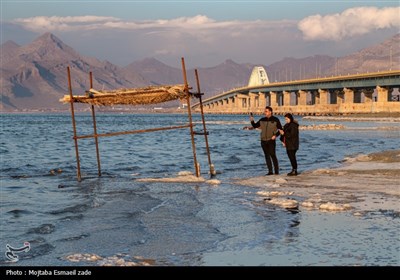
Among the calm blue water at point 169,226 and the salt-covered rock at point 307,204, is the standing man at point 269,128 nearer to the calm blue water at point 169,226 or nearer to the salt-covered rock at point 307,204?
the calm blue water at point 169,226

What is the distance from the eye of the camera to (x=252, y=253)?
8.60m

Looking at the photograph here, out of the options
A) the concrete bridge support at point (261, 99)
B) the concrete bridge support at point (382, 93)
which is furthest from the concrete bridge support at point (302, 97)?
the concrete bridge support at point (382, 93)

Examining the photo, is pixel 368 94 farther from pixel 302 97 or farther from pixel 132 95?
pixel 132 95

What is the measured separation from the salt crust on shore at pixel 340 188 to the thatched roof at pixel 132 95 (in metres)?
3.56

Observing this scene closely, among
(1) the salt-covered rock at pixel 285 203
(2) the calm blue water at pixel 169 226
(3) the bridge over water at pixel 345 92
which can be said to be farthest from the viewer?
(3) the bridge over water at pixel 345 92

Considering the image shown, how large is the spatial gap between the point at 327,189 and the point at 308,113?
451 ft

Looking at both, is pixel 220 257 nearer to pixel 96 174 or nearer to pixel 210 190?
pixel 210 190

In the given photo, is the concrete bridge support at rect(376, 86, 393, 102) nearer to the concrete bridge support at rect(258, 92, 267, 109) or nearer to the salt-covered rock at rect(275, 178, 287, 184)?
the concrete bridge support at rect(258, 92, 267, 109)

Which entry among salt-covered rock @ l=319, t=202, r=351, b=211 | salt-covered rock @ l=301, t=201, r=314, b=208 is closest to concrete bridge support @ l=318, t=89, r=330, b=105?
salt-covered rock @ l=301, t=201, r=314, b=208

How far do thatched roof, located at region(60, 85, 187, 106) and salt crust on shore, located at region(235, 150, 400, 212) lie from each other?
356 centimetres

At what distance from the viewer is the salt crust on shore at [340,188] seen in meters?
12.5

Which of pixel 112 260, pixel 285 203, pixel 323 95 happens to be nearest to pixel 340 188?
pixel 285 203

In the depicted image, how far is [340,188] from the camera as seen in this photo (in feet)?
50.4
